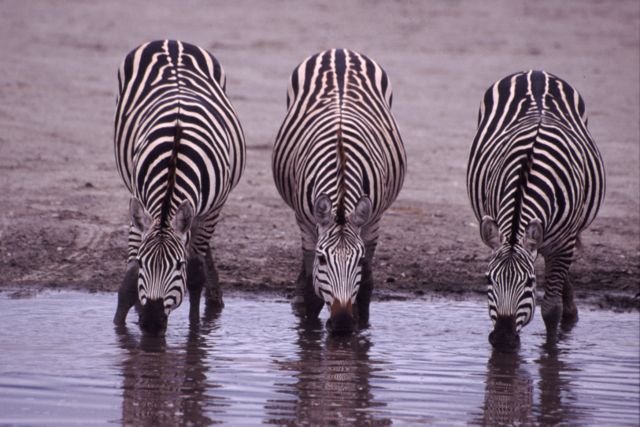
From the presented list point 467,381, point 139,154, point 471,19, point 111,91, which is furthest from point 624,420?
point 471,19

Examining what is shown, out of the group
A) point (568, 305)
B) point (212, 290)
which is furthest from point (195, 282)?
point (568, 305)

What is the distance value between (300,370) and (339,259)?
2.20 feet

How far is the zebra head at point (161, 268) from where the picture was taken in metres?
6.61

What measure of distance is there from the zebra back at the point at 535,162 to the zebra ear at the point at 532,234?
44 mm

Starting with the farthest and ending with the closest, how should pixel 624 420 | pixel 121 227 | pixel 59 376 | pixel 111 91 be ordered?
pixel 111 91, pixel 121 227, pixel 59 376, pixel 624 420

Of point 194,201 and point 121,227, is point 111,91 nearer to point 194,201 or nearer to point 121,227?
point 121,227

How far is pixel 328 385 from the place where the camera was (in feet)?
20.9

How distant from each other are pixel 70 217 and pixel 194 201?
381 centimetres

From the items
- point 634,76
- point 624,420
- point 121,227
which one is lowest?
point 624,420

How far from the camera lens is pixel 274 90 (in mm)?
16766

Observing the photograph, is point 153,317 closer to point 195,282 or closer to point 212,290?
point 195,282

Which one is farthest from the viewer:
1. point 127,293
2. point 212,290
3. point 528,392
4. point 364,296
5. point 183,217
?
point 212,290

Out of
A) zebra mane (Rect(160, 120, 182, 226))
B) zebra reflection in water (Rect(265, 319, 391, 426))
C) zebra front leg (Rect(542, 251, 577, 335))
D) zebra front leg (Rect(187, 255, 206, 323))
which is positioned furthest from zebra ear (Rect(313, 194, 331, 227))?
zebra front leg (Rect(542, 251, 577, 335))

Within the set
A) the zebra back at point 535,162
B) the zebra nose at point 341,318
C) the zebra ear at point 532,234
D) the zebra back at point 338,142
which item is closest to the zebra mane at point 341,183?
the zebra back at point 338,142
